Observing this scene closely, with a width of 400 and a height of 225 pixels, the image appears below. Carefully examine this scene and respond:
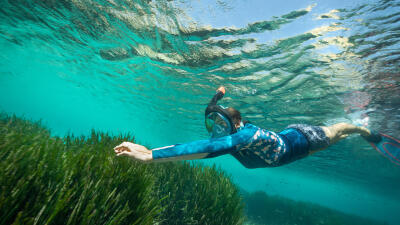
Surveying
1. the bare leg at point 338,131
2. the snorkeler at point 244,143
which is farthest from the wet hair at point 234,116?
the bare leg at point 338,131

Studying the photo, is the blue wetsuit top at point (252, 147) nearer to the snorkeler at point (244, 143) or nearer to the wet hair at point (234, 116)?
the snorkeler at point (244, 143)

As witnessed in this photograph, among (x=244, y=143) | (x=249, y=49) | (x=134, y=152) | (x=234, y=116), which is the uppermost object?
(x=249, y=49)

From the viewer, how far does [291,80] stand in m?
10.6

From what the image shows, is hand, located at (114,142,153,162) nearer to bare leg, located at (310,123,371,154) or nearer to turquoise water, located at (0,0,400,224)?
bare leg, located at (310,123,371,154)

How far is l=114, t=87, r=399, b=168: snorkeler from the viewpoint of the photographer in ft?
8.20

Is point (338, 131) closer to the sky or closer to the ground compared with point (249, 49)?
closer to the ground

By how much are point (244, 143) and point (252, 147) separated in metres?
0.73

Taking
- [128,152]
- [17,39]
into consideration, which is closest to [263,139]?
Answer: [128,152]

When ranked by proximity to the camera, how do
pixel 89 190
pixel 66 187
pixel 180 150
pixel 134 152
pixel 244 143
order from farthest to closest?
1. pixel 244 143
2. pixel 180 150
3. pixel 134 152
4. pixel 89 190
5. pixel 66 187

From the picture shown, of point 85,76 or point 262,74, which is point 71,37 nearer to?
point 85,76

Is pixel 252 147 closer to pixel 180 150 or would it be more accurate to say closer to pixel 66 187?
pixel 180 150

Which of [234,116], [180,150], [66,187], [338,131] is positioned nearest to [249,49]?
[338,131]

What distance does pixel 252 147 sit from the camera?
12.5 feet

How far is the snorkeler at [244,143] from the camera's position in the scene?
2.50 m
